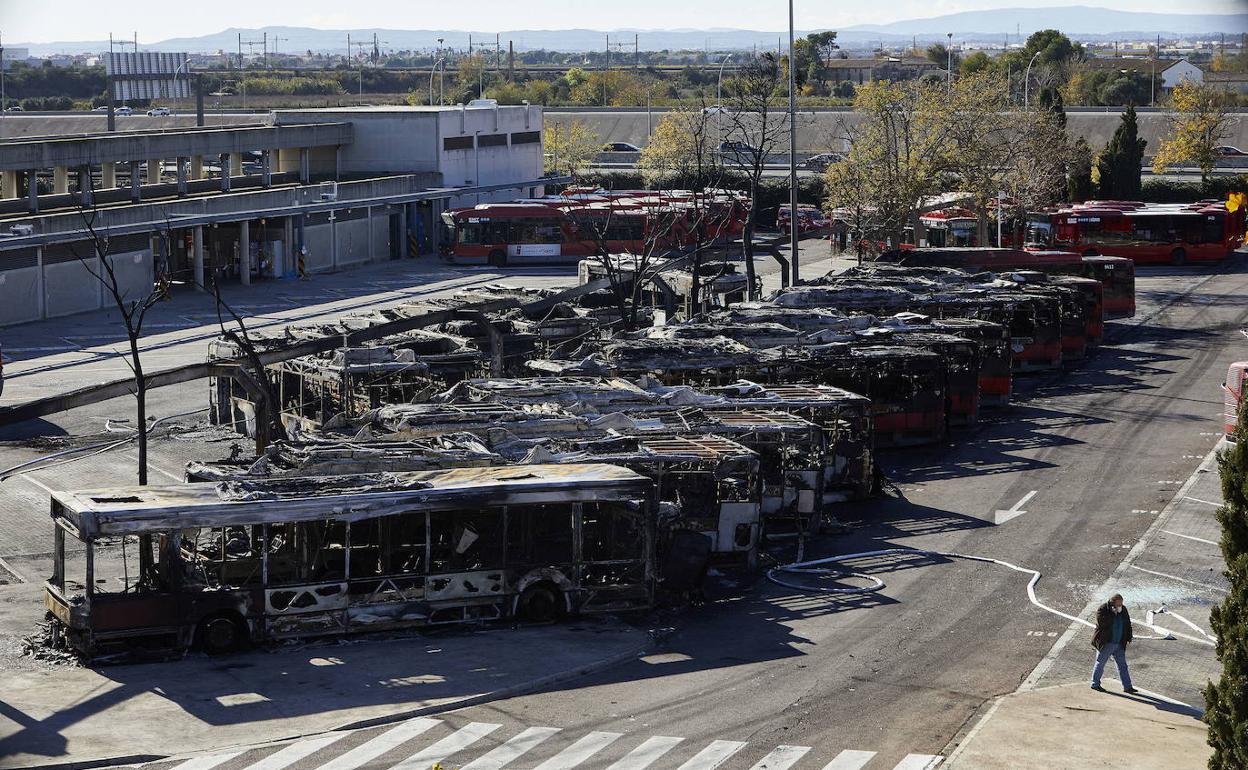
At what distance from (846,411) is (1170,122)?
70.3 meters

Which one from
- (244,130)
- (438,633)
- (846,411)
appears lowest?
(438,633)

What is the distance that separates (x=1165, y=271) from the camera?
66562 mm

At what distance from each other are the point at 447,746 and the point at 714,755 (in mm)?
2893

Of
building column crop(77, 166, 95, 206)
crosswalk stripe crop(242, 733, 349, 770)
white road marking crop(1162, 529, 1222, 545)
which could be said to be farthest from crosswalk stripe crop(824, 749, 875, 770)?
building column crop(77, 166, 95, 206)

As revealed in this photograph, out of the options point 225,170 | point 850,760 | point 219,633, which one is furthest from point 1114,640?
point 225,170

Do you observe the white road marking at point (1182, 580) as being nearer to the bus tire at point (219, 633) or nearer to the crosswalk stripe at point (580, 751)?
the crosswalk stripe at point (580, 751)

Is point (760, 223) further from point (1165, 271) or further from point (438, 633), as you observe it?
point (438, 633)

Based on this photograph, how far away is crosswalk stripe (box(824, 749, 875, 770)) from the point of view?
16453 mm

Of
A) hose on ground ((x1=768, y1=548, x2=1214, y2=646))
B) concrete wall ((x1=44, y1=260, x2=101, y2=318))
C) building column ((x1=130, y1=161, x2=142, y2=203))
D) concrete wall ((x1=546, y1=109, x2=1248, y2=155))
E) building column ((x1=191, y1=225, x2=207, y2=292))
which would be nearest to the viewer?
hose on ground ((x1=768, y1=548, x2=1214, y2=646))

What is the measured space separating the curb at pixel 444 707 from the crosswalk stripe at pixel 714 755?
2.83m

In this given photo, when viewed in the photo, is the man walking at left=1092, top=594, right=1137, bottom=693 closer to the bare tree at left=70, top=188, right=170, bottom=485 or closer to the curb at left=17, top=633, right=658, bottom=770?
the curb at left=17, top=633, right=658, bottom=770

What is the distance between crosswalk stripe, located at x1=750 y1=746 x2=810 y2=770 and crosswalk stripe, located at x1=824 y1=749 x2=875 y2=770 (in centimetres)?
38

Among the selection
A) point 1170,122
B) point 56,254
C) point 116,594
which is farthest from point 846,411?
point 1170,122

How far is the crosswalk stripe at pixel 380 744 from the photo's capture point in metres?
16.4
